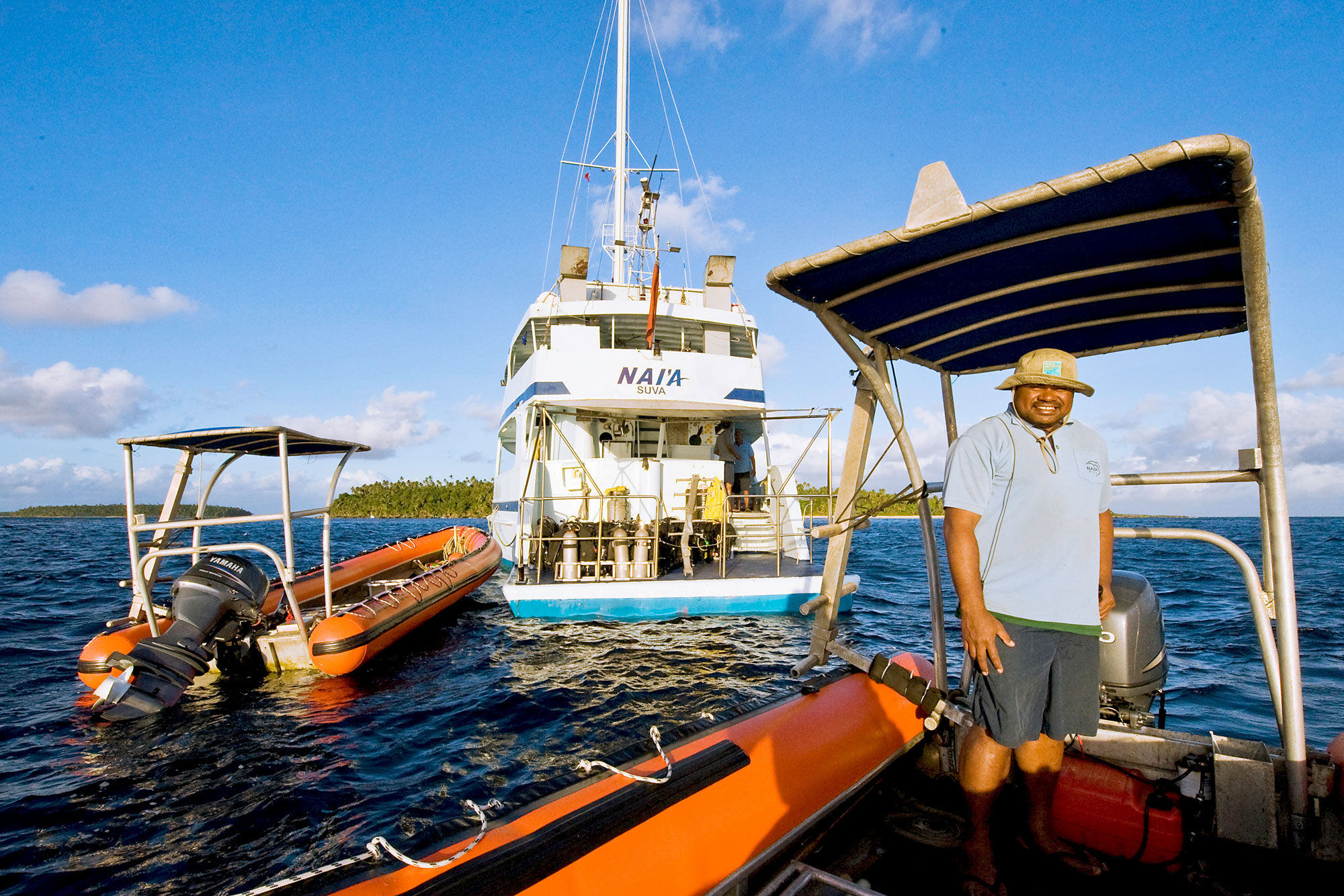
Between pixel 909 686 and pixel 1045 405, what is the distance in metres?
1.39

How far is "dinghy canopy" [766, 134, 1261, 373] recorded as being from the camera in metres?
2.07

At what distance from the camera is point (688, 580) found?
899 cm

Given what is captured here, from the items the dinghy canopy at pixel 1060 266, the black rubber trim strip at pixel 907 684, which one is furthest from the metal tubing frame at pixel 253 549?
the dinghy canopy at pixel 1060 266

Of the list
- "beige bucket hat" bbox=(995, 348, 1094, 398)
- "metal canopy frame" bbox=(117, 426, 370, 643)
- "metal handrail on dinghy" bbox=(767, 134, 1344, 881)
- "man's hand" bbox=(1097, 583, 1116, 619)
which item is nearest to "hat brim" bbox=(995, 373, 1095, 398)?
"beige bucket hat" bbox=(995, 348, 1094, 398)

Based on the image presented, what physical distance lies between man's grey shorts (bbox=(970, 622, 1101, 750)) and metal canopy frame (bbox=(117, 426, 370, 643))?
18.4 ft

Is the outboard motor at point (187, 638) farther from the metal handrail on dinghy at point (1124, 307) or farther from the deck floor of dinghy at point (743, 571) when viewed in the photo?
the metal handrail on dinghy at point (1124, 307)

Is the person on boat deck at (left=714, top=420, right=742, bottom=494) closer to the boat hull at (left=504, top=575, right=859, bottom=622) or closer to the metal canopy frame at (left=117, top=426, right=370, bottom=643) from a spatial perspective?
the boat hull at (left=504, top=575, right=859, bottom=622)

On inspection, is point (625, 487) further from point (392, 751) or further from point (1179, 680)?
point (1179, 680)

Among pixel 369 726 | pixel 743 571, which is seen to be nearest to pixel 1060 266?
pixel 369 726

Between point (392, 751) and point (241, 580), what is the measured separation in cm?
263

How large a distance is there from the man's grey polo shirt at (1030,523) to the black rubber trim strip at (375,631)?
6279 mm

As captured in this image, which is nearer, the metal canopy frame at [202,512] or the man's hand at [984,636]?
the man's hand at [984,636]

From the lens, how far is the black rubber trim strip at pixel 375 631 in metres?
6.49

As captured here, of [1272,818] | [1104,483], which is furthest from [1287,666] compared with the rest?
[1104,483]
